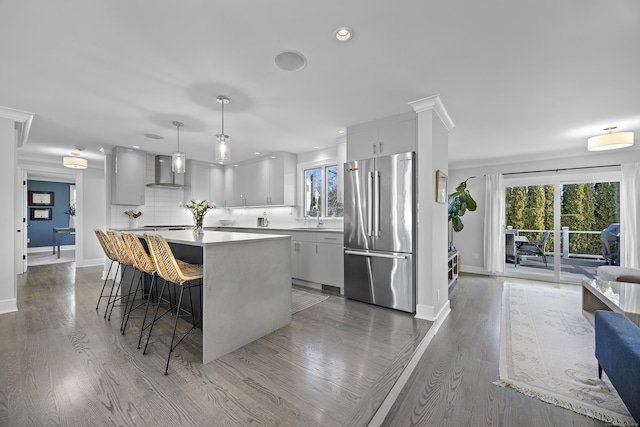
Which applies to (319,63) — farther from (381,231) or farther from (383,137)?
(381,231)

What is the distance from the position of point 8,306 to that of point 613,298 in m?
6.38

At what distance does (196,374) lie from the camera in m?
1.96

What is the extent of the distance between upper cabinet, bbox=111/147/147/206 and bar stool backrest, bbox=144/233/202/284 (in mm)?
3482

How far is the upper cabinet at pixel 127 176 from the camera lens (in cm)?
487

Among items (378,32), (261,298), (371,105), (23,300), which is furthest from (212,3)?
(23,300)

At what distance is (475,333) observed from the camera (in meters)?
2.80

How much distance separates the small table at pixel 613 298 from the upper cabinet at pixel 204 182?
6.38m

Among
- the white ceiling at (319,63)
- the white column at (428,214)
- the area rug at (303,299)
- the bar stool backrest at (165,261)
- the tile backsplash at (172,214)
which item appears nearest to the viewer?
the white ceiling at (319,63)

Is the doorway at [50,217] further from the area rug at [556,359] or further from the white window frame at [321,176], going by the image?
the area rug at [556,359]

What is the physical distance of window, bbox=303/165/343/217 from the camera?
16.4 ft

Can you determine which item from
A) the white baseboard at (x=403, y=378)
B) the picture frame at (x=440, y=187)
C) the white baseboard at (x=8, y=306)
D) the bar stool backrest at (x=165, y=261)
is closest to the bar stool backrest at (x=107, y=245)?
the white baseboard at (x=8, y=306)

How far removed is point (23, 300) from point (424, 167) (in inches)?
213

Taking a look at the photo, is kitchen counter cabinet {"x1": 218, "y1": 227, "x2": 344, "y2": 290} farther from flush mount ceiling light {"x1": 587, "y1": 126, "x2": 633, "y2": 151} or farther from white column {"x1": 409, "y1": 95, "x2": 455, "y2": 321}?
flush mount ceiling light {"x1": 587, "y1": 126, "x2": 633, "y2": 151}

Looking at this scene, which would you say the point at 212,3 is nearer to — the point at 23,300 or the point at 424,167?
the point at 424,167
